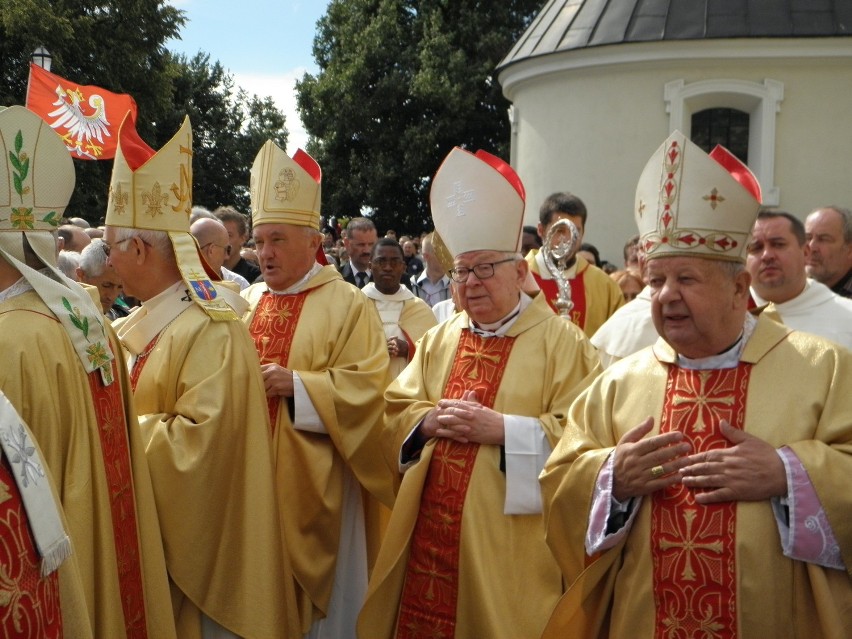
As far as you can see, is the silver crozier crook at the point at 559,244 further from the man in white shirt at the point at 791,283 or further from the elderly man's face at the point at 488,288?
the man in white shirt at the point at 791,283

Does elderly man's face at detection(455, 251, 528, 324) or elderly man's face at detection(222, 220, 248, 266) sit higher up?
elderly man's face at detection(222, 220, 248, 266)

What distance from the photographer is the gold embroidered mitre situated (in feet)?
18.7

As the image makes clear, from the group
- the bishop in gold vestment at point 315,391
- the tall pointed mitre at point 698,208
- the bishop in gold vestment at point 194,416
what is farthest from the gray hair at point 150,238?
the tall pointed mitre at point 698,208

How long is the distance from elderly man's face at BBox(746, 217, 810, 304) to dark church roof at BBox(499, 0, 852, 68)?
15108 millimetres

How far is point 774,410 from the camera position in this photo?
3.38 meters

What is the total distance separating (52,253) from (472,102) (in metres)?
A: 27.5

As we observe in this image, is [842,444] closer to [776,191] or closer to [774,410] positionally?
[774,410]

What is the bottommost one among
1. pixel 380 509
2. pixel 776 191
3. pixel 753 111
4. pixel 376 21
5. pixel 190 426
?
pixel 380 509

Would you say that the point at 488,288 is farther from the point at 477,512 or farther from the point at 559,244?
the point at 559,244

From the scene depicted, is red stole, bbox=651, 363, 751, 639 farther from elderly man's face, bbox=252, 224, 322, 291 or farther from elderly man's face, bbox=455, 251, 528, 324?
elderly man's face, bbox=252, 224, 322, 291

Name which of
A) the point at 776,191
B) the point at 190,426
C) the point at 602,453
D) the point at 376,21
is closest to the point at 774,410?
the point at 602,453

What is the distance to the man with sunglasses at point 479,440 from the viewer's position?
14.5 feet

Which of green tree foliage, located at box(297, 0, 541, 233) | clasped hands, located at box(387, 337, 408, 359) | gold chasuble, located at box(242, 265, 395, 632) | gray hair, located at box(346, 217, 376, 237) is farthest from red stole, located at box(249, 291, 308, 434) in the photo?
green tree foliage, located at box(297, 0, 541, 233)

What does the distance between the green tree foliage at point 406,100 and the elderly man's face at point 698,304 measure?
27.2 metres
